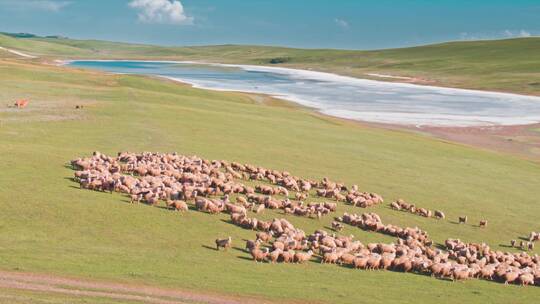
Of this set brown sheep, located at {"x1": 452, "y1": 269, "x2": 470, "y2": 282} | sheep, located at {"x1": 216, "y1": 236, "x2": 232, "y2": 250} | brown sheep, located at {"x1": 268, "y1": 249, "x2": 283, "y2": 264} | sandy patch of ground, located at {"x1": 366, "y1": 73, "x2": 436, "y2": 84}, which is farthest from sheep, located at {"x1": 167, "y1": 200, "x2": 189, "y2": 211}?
sandy patch of ground, located at {"x1": 366, "y1": 73, "x2": 436, "y2": 84}

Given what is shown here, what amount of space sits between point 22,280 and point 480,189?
25.8 meters

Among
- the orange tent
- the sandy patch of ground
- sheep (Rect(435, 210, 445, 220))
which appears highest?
the sandy patch of ground

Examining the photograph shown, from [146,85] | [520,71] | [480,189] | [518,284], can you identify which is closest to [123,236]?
[518,284]

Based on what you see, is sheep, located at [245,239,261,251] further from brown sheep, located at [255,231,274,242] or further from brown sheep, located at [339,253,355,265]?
brown sheep, located at [339,253,355,265]

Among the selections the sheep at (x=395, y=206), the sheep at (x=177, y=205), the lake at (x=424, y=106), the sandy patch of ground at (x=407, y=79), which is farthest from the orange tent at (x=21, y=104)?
the sandy patch of ground at (x=407, y=79)

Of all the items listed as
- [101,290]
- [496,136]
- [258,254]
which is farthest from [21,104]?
[496,136]

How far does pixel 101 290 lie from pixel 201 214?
7896 mm

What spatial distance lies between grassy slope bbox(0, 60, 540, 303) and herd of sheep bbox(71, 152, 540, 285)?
598mm

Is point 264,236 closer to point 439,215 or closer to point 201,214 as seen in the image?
point 201,214

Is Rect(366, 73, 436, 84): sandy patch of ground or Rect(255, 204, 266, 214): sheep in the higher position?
Rect(366, 73, 436, 84): sandy patch of ground

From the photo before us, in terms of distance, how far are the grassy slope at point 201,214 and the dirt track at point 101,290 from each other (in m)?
0.55

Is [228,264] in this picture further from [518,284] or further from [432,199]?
[432,199]

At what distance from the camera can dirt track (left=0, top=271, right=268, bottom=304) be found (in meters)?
15.4

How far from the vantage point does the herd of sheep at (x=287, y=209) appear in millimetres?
21156
